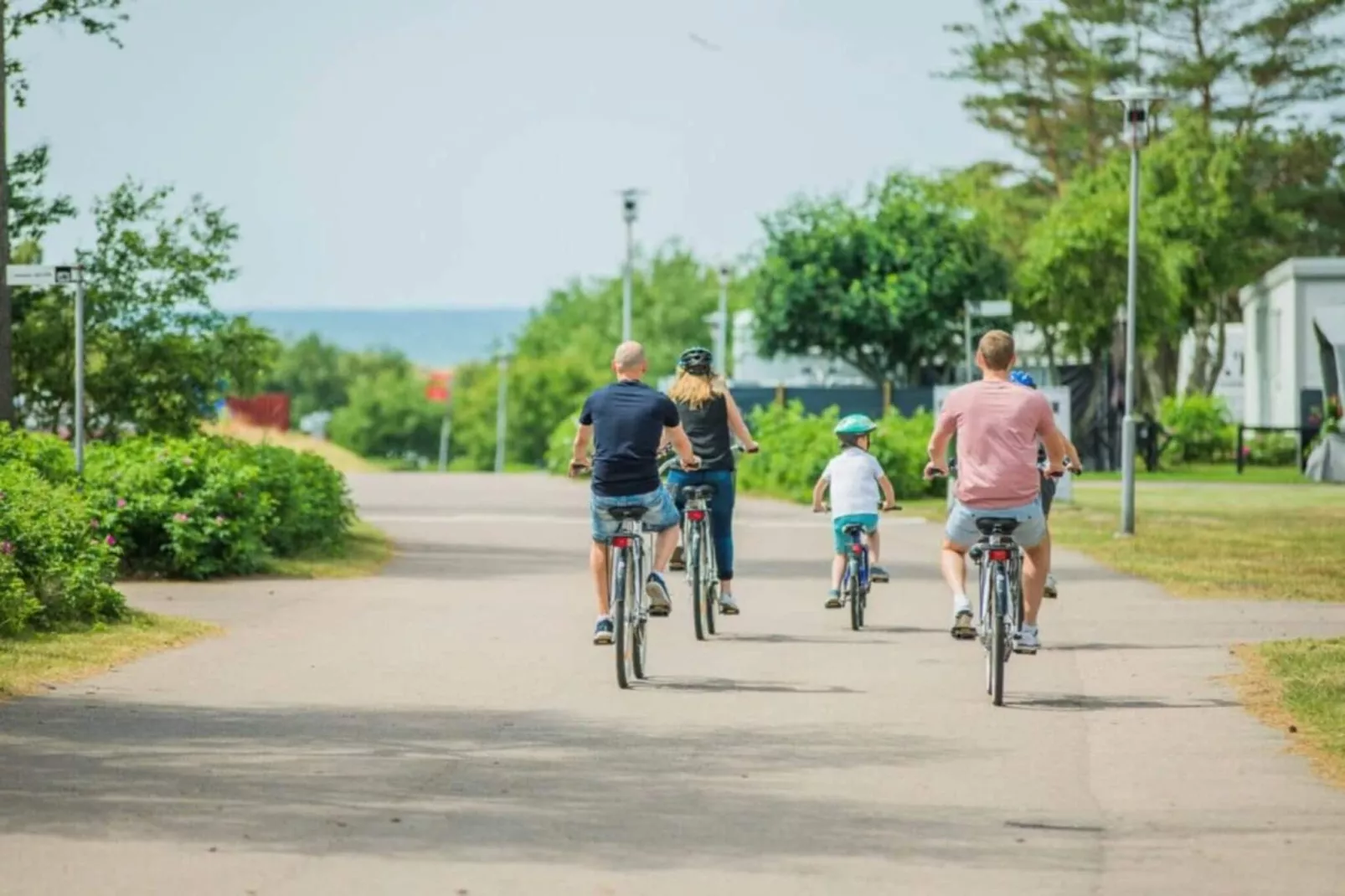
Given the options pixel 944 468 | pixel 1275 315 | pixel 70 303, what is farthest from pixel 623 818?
pixel 1275 315

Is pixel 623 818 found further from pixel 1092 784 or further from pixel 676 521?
pixel 676 521

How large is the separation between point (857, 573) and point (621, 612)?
413cm

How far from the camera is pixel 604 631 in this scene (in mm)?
14016

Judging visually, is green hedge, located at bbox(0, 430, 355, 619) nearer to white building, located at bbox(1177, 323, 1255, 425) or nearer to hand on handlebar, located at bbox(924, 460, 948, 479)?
hand on handlebar, located at bbox(924, 460, 948, 479)

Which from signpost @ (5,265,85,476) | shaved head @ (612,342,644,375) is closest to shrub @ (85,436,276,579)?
signpost @ (5,265,85,476)

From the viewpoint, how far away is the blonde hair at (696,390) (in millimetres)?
16953

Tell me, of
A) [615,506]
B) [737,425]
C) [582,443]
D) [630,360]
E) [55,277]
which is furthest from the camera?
[55,277]

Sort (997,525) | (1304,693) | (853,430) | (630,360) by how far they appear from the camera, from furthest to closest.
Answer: (853,430) < (630,360) < (997,525) < (1304,693)

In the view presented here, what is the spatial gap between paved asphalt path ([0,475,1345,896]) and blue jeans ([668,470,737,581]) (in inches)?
18.7

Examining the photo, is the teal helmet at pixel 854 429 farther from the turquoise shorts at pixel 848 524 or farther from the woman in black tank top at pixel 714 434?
the woman in black tank top at pixel 714 434

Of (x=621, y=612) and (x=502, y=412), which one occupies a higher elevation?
(x=502, y=412)

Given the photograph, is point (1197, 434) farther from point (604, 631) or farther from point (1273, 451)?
point (604, 631)

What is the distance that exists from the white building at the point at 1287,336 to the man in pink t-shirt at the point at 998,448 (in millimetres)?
36664

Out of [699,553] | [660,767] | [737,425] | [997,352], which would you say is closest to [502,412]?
[737,425]
